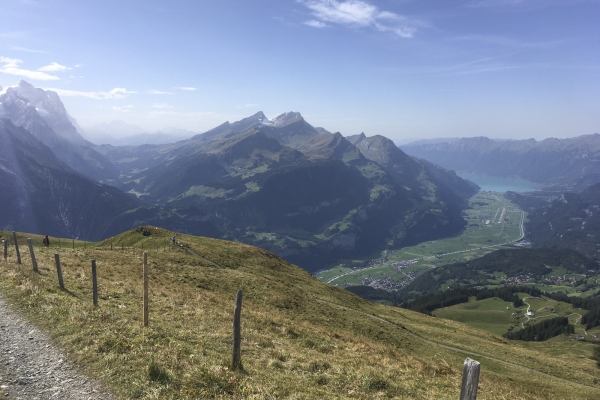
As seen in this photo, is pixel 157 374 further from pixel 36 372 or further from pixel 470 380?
pixel 470 380

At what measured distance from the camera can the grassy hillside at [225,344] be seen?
14.0 meters

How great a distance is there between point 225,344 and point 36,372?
8973 millimetres

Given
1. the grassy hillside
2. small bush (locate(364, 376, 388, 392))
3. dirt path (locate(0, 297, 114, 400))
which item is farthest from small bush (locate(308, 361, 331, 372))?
dirt path (locate(0, 297, 114, 400))

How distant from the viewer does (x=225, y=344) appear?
19.5 m

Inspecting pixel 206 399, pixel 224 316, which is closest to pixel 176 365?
pixel 206 399

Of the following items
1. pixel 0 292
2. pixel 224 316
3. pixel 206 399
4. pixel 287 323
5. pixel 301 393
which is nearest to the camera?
pixel 206 399

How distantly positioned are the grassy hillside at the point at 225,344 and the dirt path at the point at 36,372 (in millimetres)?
571

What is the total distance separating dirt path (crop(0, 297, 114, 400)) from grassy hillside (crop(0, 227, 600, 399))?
0.57m

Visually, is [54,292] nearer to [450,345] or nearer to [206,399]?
[206,399]

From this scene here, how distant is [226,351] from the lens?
18.1 meters

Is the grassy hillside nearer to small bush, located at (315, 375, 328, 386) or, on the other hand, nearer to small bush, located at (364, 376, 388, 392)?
small bush, located at (364, 376, 388, 392)

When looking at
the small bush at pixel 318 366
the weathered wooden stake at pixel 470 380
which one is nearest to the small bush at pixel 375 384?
the small bush at pixel 318 366

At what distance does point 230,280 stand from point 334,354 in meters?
26.7

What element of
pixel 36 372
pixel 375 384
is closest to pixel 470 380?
pixel 375 384
